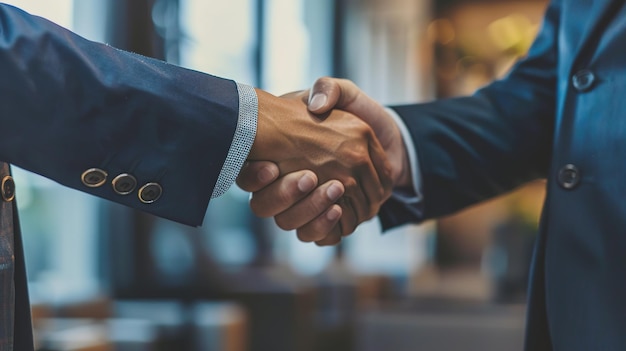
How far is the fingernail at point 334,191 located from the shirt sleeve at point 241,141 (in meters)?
0.22

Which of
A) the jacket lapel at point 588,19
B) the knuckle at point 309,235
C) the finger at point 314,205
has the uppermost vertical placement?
the jacket lapel at point 588,19

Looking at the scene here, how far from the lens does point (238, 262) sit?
638cm

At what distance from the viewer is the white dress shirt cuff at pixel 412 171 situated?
5.12ft

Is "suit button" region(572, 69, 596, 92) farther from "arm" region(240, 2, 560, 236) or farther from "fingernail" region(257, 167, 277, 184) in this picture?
"fingernail" region(257, 167, 277, 184)

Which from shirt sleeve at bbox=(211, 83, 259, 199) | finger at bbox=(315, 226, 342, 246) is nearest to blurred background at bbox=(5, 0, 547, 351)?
finger at bbox=(315, 226, 342, 246)

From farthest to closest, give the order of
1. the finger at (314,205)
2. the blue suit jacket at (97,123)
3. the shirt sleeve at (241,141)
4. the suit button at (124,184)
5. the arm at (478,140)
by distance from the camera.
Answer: the arm at (478,140) → the finger at (314,205) → the shirt sleeve at (241,141) → the suit button at (124,184) → the blue suit jacket at (97,123)

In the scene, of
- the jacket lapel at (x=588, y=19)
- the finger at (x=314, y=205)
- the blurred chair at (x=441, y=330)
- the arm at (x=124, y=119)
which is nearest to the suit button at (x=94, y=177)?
the arm at (x=124, y=119)

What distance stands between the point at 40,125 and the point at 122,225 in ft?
11.3

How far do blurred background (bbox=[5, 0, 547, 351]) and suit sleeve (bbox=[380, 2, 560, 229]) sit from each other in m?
1.27

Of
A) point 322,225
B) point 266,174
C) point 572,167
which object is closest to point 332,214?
point 322,225

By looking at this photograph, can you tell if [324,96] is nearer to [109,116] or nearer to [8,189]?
[109,116]

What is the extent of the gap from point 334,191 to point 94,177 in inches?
17.8

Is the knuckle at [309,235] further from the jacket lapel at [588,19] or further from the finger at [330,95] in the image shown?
the jacket lapel at [588,19]

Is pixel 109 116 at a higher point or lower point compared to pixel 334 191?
higher
